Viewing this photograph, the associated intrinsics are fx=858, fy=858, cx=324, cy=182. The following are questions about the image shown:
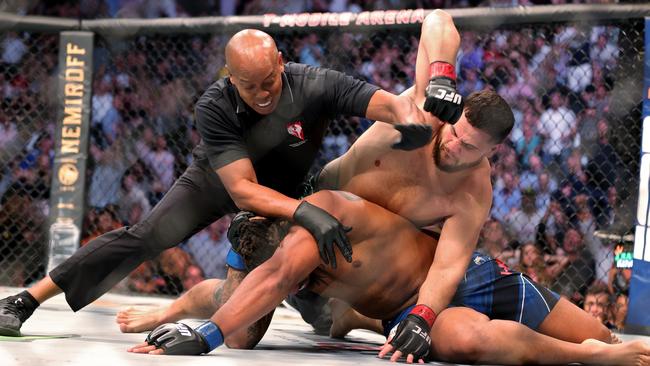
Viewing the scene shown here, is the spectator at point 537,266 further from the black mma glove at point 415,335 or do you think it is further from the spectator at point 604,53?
the black mma glove at point 415,335

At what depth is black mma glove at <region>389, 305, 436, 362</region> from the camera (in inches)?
72.1

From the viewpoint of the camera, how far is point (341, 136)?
149 inches

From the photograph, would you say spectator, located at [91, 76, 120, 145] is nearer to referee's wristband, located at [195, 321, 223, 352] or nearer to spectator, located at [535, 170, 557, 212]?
spectator, located at [535, 170, 557, 212]

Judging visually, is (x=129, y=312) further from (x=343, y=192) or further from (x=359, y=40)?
(x=359, y=40)

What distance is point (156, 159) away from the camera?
3.99 m

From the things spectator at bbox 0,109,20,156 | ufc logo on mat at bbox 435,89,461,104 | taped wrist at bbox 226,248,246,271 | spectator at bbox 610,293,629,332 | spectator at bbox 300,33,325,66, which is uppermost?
spectator at bbox 300,33,325,66

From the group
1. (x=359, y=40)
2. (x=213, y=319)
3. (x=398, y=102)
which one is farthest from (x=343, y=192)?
(x=359, y=40)

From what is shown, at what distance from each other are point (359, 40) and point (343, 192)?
1.73 m

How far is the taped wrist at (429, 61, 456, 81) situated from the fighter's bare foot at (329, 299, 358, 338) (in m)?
0.79

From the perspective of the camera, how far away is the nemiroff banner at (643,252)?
3.02 m

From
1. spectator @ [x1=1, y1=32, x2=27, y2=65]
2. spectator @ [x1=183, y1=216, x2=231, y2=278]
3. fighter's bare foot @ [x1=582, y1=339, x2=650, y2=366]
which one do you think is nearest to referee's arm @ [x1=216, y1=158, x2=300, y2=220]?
fighter's bare foot @ [x1=582, y1=339, x2=650, y2=366]

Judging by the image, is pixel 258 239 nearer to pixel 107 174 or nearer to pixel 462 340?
pixel 462 340

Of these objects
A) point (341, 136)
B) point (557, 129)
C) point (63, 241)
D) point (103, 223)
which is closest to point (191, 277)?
point (103, 223)

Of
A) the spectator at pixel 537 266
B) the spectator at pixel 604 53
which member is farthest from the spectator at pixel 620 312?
the spectator at pixel 604 53
